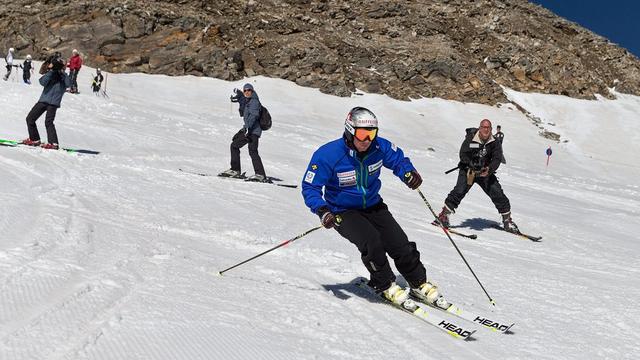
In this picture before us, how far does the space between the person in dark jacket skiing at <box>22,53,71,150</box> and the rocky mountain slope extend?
87.0 feet

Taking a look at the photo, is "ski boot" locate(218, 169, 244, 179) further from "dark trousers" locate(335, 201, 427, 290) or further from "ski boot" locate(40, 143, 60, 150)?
"dark trousers" locate(335, 201, 427, 290)

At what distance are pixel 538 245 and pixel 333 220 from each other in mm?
6251

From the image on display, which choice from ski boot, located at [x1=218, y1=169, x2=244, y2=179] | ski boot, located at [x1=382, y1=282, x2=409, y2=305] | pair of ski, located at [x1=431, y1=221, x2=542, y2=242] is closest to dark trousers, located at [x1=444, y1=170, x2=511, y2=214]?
pair of ski, located at [x1=431, y1=221, x2=542, y2=242]

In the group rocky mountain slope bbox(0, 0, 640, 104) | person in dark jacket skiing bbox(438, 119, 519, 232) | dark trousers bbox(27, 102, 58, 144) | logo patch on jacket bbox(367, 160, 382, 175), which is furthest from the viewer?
rocky mountain slope bbox(0, 0, 640, 104)

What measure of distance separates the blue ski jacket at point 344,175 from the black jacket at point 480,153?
525 cm

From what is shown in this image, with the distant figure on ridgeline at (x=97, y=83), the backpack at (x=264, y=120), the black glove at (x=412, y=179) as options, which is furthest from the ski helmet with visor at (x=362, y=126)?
the distant figure on ridgeline at (x=97, y=83)

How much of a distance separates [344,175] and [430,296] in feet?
4.30

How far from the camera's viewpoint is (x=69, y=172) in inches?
356

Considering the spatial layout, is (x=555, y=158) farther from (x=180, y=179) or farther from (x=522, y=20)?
(x=180, y=179)

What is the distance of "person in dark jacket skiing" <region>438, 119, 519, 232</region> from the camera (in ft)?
33.2

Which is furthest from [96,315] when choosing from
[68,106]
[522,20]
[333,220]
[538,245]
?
[522,20]

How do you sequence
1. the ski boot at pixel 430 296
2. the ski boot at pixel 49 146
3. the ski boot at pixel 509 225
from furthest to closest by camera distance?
the ski boot at pixel 49 146 → the ski boot at pixel 509 225 → the ski boot at pixel 430 296

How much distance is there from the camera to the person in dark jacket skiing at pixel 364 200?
489 cm

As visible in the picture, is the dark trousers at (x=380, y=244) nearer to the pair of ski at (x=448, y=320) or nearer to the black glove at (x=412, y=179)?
the pair of ski at (x=448, y=320)
